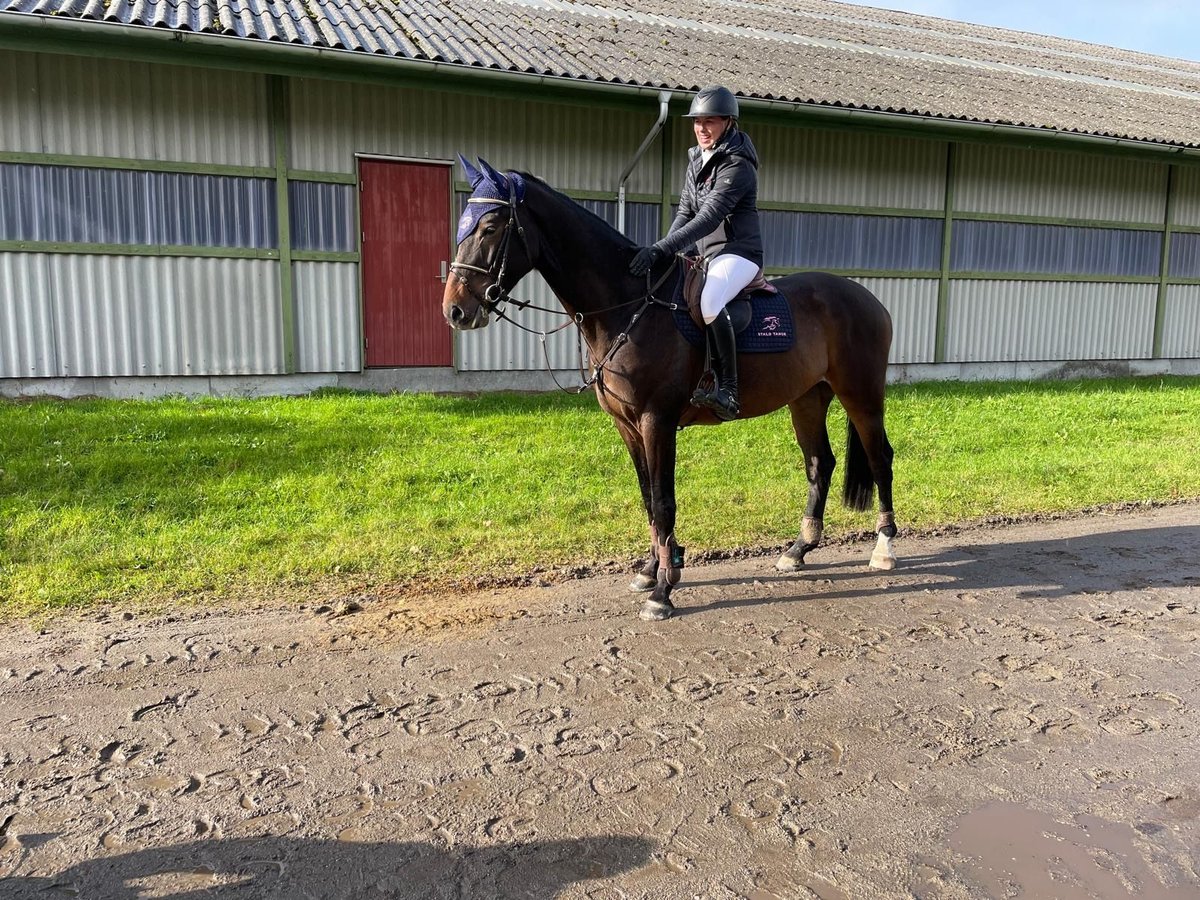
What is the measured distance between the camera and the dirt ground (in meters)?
2.59

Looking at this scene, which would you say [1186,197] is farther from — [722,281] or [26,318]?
[26,318]

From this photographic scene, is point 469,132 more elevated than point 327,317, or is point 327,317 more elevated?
point 469,132

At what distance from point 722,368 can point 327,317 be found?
7.30 meters

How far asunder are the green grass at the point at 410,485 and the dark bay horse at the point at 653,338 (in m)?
0.82

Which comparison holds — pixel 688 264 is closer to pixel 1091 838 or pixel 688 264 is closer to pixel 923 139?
pixel 1091 838

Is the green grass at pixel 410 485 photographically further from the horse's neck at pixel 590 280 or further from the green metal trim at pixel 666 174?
the green metal trim at pixel 666 174

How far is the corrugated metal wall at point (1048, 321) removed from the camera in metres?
14.7

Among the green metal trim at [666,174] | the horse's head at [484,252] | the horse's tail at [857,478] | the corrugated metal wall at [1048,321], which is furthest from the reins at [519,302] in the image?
the corrugated metal wall at [1048,321]

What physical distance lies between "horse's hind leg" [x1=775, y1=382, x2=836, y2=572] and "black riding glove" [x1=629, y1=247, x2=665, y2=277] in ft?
5.83

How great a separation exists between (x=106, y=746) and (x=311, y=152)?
901cm

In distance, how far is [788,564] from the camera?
561 centimetres

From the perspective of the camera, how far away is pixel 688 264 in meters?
5.18

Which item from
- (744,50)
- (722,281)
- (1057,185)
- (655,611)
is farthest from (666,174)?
(655,611)

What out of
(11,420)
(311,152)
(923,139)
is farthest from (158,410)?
(923,139)
